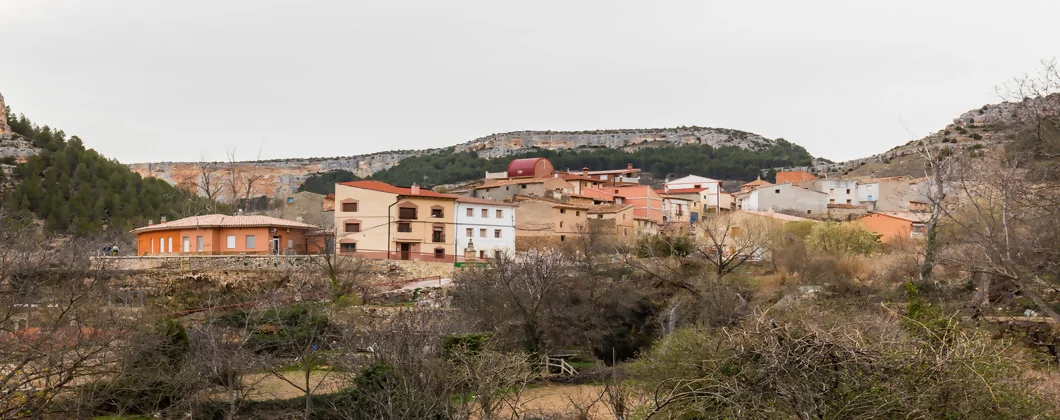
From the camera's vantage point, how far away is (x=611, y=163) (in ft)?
364

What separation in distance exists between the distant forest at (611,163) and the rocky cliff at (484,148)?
4795 mm

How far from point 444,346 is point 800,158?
343 ft

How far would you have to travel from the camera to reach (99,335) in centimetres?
1812

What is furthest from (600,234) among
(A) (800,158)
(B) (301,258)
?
(A) (800,158)

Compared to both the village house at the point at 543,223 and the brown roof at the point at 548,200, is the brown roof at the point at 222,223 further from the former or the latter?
the brown roof at the point at 548,200

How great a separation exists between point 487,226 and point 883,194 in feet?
117

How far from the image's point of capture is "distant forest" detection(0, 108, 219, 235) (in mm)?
50500

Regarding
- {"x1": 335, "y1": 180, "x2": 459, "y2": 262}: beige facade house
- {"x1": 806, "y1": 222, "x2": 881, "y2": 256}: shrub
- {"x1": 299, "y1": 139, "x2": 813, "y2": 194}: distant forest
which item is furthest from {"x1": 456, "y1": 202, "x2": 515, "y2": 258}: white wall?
{"x1": 299, "y1": 139, "x2": 813, "y2": 194}: distant forest

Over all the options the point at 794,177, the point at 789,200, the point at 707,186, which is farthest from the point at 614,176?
the point at 789,200

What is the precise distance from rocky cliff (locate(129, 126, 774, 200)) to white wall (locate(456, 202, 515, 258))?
72.2m

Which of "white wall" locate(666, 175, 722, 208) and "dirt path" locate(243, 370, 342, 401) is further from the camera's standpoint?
"white wall" locate(666, 175, 722, 208)

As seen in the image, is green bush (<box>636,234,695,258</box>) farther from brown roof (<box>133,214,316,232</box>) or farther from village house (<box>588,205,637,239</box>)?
brown roof (<box>133,214,316,232</box>)

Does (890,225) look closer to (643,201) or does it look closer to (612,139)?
(643,201)

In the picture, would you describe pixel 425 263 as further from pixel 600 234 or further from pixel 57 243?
pixel 57 243
